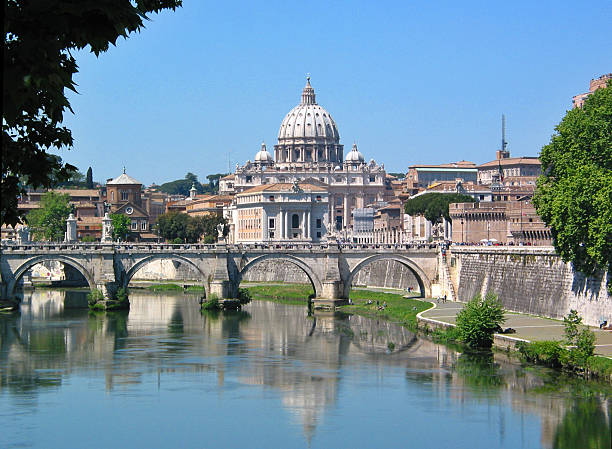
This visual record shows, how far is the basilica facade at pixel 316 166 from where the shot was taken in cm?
13750

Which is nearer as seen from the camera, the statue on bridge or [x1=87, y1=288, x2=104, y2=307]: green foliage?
[x1=87, y1=288, x2=104, y2=307]: green foliage

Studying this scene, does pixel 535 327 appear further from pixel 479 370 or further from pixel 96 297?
pixel 96 297

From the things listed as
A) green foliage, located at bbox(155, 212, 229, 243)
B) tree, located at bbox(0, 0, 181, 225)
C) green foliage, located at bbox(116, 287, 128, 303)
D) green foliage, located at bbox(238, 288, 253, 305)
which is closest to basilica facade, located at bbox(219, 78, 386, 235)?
green foliage, located at bbox(155, 212, 229, 243)

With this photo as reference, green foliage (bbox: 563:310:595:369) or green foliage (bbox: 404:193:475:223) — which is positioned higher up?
green foliage (bbox: 404:193:475:223)

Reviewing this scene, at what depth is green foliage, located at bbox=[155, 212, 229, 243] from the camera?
97188 millimetres

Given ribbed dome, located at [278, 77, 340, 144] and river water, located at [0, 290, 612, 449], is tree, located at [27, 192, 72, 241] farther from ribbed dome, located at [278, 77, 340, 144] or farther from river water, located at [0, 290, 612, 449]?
ribbed dome, located at [278, 77, 340, 144]

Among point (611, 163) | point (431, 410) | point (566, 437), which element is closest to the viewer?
point (566, 437)

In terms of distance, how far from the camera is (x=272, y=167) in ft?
473

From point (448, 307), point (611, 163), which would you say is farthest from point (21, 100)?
point (448, 307)

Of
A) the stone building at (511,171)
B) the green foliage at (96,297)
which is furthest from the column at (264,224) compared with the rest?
the green foliage at (96,297)

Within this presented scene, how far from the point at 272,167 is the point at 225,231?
4642 cm

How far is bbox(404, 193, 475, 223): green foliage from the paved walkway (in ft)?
117

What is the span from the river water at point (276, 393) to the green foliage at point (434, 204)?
3869cm

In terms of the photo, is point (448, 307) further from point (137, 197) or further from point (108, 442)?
point (137, 197)
